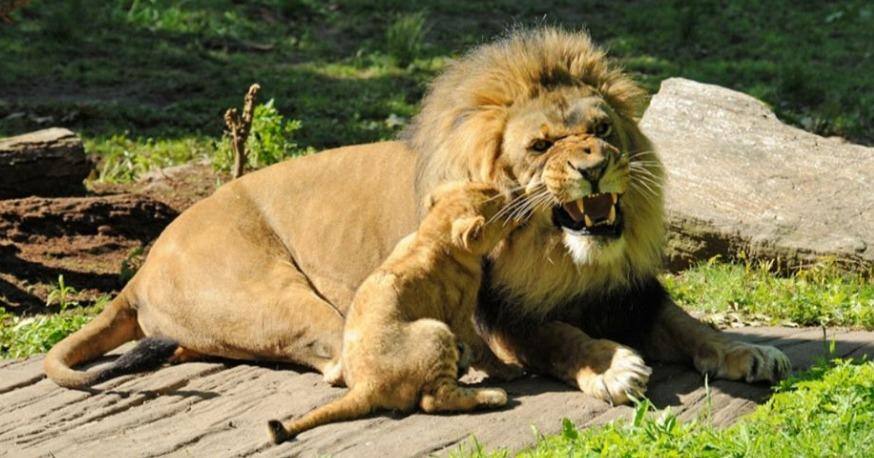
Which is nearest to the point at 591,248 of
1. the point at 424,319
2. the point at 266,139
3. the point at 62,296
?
the point at 424,319

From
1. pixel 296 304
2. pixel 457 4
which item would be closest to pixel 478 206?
pixel 296 304

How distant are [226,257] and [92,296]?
7.01 ft

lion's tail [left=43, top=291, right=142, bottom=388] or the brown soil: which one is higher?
lion's tail [left=43, top=291, right=142, bottom=388]

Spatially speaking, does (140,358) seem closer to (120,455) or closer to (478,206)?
(120,455)

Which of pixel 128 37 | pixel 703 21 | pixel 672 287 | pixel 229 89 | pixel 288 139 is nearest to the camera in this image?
pixel 672 287

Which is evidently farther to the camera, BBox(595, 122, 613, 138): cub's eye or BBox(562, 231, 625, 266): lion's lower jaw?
BBox(595, 122, 613, 138): cub's eye

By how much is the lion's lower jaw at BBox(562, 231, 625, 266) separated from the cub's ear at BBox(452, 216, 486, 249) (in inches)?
12.9

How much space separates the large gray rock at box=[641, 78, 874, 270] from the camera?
25.1ft

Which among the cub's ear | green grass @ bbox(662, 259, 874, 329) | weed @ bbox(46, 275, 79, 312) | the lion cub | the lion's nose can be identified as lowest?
weed @ bbox(46, 275, 79, 312)

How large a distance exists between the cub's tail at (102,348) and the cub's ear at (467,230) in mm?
1717

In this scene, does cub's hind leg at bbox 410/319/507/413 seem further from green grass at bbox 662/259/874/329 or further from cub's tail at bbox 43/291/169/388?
green grass at bbox 662/259/874/329

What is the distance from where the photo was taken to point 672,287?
7.57m

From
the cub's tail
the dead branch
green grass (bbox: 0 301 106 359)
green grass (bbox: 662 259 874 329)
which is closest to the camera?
the cub's tail

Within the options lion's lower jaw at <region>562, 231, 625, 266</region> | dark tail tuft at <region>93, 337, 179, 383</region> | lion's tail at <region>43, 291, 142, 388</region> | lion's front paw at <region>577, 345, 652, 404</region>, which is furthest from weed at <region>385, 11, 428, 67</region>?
lion's front paw at <region>577, 345, 652, 404</region>
